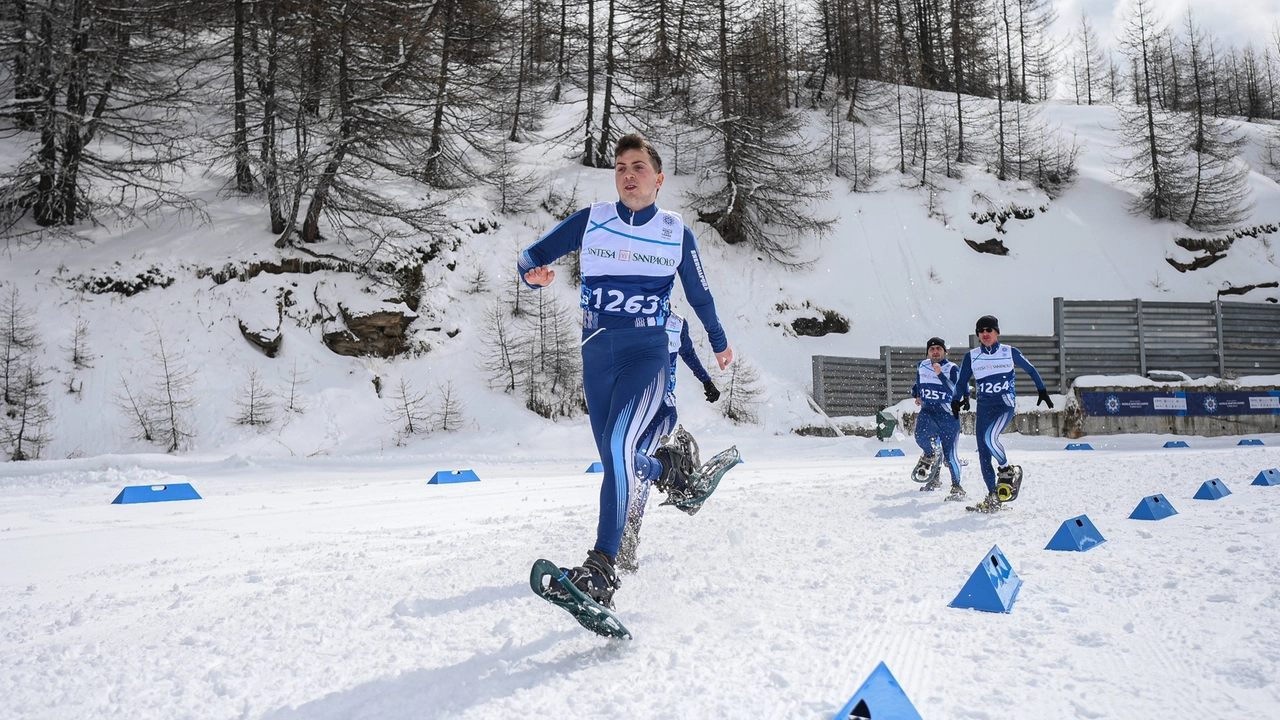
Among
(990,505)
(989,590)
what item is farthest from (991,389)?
(989,590)

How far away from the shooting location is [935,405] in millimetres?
9477

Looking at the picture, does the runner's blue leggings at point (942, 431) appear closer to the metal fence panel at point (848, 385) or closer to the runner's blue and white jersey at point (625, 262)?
the runner's blue and white jersey at point (625, 262)

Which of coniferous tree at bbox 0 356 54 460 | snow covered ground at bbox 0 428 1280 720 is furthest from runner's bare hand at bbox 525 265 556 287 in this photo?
coniferous tree at bbox 0 356 54 460

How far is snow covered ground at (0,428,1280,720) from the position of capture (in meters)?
2.33

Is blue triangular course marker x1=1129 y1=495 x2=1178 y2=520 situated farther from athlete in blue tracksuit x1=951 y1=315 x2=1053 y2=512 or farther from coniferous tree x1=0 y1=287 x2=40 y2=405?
coniferous tree x1=0 y1=287 x2=40 y2=405

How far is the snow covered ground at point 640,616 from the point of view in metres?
2.33

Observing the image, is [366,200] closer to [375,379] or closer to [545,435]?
[375,379]

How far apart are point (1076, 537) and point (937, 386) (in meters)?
4.74

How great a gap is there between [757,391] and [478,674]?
1742 cm

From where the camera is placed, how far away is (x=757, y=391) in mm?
19656

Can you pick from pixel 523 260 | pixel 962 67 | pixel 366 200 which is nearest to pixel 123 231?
pixel 366 200

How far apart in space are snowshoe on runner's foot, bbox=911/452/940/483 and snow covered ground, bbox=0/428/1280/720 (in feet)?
7.17

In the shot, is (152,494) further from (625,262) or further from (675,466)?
(625,262)

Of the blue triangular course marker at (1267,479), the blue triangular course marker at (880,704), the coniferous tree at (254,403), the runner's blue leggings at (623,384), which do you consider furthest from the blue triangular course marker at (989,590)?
the coniferous tree at (254,403)
